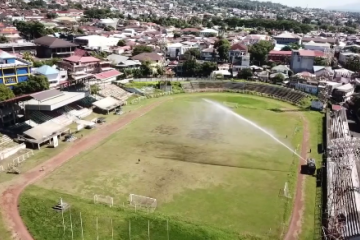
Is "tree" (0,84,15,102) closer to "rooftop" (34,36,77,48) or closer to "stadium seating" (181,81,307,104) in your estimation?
"stadium seating" (181,81,307,104)

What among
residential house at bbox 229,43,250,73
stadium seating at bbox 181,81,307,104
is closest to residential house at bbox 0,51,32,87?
Result: stadium seating at bbox 181,81,307,104

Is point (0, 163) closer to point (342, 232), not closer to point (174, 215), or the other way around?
point (174, 215)

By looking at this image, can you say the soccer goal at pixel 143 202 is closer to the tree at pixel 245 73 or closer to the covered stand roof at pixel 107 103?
the covered stand roof at pixel 107 103

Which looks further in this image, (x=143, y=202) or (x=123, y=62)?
(x=123, y=62)

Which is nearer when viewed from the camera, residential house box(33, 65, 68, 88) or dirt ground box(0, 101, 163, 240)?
dirt ground box(0, 101, 163, 240)

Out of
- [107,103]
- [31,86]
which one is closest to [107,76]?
[107,103]

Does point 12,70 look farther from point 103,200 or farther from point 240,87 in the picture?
point 240,87
